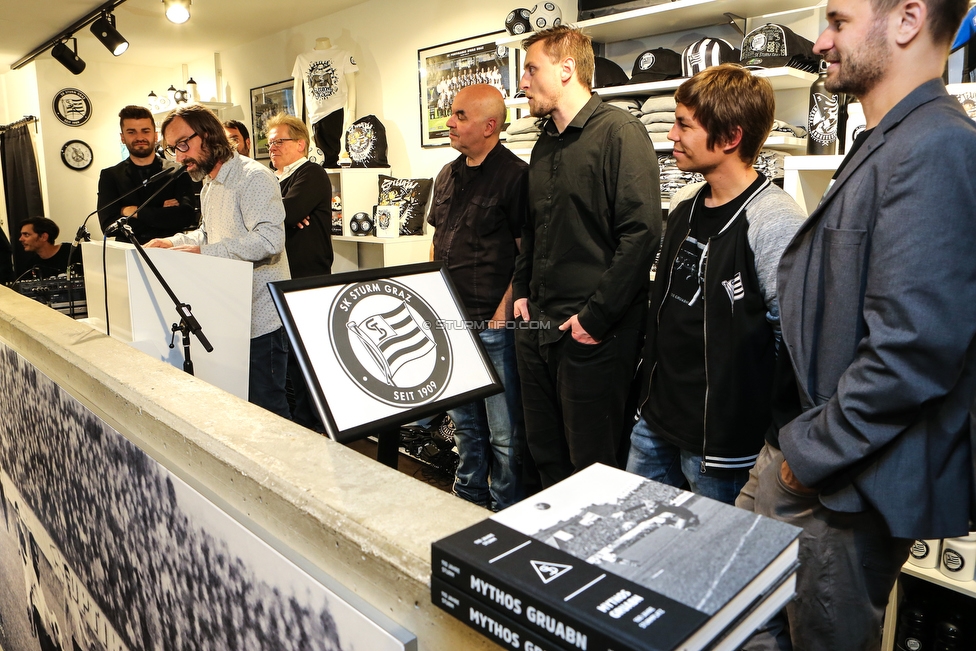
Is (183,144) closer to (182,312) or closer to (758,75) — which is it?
(182,312)

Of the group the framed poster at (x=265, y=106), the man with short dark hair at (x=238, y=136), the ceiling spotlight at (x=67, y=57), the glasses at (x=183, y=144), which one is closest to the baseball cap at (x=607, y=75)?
the glasses at (x=183, y=144)

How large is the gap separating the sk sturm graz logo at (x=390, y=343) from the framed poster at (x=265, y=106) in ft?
15.9

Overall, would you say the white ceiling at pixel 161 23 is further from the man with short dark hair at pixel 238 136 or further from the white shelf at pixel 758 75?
the white shelf at pixel 758 75

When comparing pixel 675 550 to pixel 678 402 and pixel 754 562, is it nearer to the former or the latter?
pixel 754 562

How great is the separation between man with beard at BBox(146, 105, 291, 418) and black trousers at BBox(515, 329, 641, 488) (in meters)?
1.00

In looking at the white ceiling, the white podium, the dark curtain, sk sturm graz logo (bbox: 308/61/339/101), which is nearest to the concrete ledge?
the white podium

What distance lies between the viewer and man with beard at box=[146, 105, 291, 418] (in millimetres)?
2422

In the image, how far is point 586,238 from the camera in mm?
2035

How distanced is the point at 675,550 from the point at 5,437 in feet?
8.18

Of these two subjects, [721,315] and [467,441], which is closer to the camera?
[721,315]

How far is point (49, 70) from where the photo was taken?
23.1 ft

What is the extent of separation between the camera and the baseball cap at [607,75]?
110 inches

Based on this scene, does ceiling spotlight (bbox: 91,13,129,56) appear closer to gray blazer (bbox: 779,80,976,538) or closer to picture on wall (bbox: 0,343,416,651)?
picture on wall (bbox: 0,343,416,651)

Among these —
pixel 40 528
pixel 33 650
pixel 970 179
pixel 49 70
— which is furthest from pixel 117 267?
pixel 49 70
